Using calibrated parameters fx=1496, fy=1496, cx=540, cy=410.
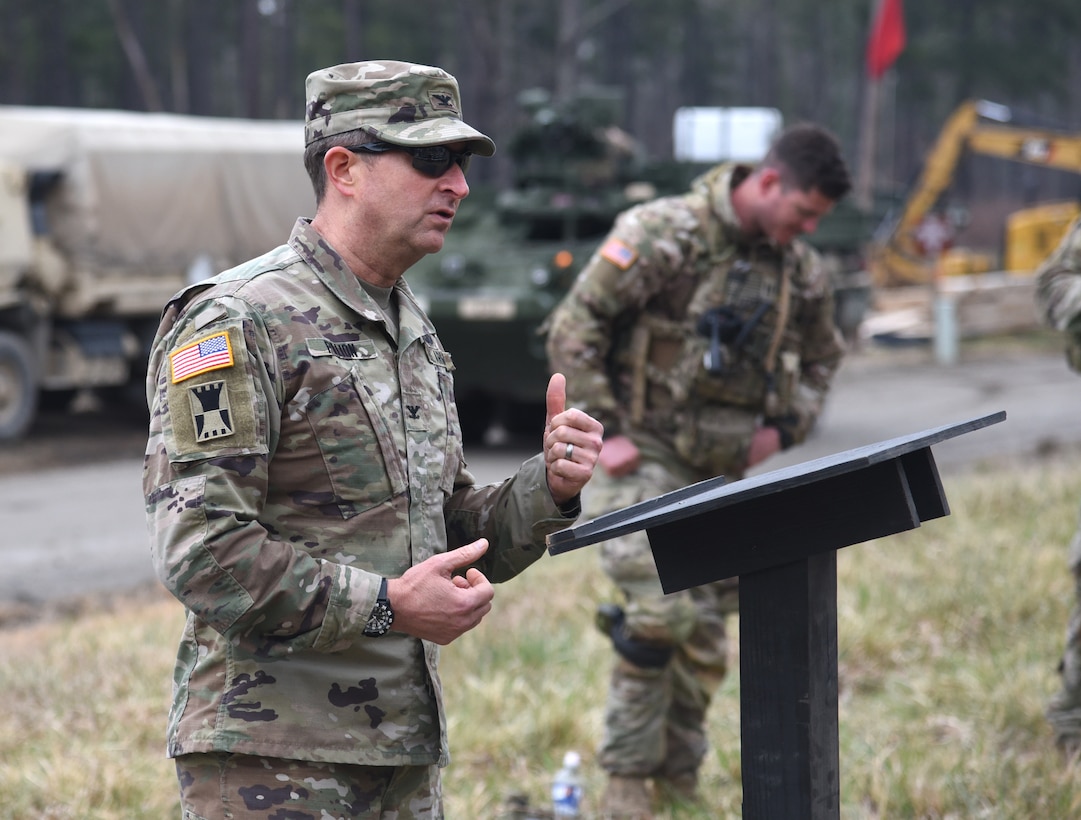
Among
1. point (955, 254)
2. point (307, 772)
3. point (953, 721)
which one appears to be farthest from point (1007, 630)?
point (955, 254)

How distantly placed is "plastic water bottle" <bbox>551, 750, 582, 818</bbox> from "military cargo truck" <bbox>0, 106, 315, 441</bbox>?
9.07m

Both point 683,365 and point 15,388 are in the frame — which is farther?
point 15,388

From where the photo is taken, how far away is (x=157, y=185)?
13.9m

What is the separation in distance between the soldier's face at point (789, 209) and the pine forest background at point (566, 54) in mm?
20308

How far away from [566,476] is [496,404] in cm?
1050

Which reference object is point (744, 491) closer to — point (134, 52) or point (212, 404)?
point (212, 404)

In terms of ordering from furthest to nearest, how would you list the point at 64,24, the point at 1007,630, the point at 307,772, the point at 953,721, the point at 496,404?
the point at 64,24, the point at 496,404, the point at 1007,630, the point at 953,721, the point at 307,772

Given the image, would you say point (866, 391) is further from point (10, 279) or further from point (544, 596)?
point (544, 596)

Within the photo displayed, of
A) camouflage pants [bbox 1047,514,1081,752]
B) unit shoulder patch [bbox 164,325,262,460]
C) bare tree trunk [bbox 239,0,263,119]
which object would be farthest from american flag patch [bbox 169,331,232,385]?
bare tree trunk [bbox 239,0,263,119]

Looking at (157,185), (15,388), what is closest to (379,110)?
(15,388)

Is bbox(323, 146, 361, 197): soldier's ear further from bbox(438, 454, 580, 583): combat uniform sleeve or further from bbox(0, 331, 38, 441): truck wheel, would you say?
bbox(0, 331, 38, 441): truck wheel

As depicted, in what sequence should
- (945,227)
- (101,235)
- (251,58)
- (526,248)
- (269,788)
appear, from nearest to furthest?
(269,788) → (526,248) → (101,235) → (945,227) → (251,58)

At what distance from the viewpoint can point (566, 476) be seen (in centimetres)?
265

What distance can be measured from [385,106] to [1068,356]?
2863mm
